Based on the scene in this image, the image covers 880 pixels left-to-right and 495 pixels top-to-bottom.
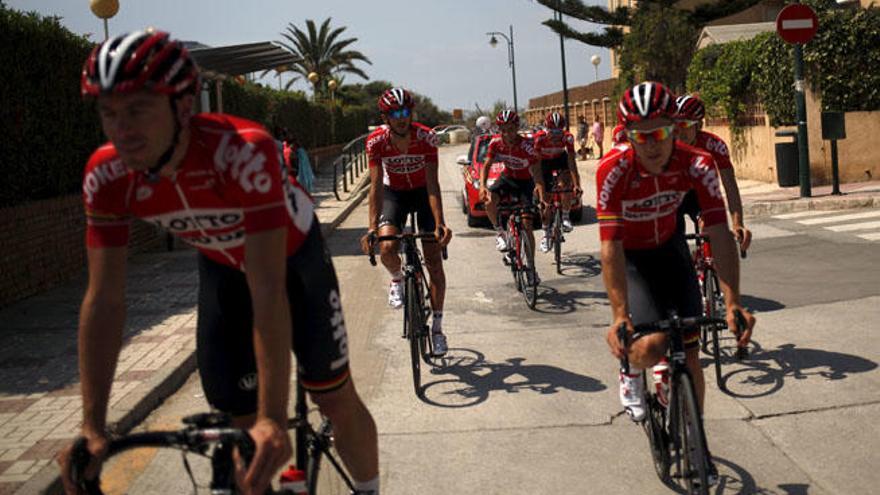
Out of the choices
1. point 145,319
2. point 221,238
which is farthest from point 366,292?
point 221,238

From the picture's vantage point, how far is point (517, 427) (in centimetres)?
611

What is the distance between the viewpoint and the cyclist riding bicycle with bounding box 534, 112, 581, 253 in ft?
43.7

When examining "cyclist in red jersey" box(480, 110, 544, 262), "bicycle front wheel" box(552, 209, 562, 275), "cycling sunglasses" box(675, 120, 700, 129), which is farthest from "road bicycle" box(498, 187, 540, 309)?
"cycling sunglasses" box(675, 120, 700, 129)

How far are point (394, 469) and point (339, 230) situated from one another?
1414cm

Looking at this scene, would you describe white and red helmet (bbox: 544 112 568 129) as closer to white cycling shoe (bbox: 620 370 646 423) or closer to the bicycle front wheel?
the bicycle front wheel

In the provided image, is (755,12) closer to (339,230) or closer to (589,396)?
(339,230)

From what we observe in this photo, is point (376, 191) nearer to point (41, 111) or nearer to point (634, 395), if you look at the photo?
point (634, 395)

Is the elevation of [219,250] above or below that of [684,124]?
below

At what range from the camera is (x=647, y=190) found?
15.4ft

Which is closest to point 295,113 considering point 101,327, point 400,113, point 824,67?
point 824,67

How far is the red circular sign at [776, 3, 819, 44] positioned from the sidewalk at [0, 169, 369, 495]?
35.5ft

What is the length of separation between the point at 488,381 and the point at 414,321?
697 mm

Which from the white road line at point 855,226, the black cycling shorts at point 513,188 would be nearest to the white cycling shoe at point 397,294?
the black cycling shorts at point 513,188

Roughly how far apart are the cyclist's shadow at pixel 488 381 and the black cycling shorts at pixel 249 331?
3.29 m
